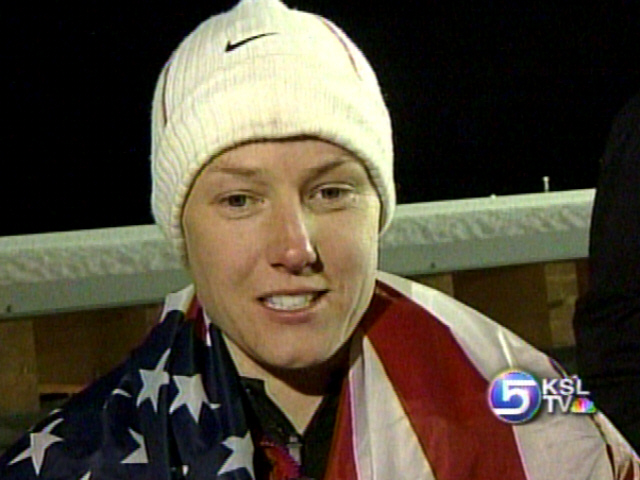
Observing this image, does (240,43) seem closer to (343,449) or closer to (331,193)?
(331,193)

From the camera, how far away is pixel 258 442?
0.70m

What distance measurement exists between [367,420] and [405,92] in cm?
31

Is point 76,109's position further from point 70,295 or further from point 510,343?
point 510,343

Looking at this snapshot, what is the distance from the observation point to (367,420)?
2.34ft

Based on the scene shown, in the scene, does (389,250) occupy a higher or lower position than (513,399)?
higher

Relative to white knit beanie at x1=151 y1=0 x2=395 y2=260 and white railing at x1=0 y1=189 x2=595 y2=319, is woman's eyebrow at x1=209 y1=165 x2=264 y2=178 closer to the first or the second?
white knit beanie at x1=151 y1=0 x2=395 y2=260

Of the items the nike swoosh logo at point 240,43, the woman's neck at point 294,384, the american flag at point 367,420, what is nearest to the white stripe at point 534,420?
the american flag at point 367,420

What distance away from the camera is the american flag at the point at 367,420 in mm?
684

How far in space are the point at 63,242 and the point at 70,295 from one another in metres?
0.05

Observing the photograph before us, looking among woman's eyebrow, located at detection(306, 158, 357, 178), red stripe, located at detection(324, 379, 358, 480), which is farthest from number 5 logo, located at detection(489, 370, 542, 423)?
woman's eyebrow, located at detection(306, 158, 357, 178)

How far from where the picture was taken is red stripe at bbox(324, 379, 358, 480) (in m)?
0.69

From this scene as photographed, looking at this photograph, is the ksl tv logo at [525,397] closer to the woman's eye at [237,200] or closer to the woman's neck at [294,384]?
the woman's neck at [294,384]

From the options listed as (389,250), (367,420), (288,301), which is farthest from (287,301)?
(389,250)

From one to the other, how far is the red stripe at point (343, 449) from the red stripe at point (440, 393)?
44mm
